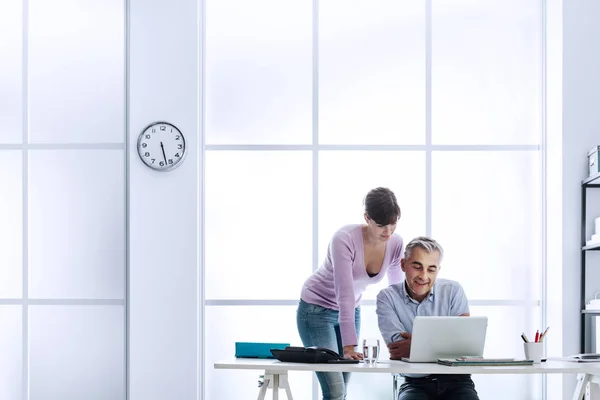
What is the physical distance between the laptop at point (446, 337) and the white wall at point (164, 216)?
1697 millimetres

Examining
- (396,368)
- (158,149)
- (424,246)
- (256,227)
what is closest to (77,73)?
(158,149)

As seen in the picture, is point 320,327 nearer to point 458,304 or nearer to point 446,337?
point 458,304

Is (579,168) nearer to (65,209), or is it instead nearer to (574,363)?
(574,363)

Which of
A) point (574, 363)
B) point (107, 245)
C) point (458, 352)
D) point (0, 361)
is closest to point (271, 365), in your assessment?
point (458, 352)

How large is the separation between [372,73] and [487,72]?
682 mm

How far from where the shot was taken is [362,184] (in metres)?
4.33

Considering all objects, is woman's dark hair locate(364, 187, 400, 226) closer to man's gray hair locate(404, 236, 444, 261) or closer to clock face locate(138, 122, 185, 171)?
man's gray hair locate(404, 236, 444, 261)

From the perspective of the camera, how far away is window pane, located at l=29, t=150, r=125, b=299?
4281 millimetres

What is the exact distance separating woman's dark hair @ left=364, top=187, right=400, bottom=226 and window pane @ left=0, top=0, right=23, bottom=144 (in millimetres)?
2265

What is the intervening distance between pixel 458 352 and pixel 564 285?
1.43 metres

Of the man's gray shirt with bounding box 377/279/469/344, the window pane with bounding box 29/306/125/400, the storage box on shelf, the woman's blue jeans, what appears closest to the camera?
the man's gray shirt with bounding box 377/279/469/344

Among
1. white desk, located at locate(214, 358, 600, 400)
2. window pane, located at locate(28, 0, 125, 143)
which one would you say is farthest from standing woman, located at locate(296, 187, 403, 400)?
window pane, located at locate(28, 0, 125, 143)

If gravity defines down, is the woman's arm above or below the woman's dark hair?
below

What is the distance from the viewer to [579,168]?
405 centimetres
